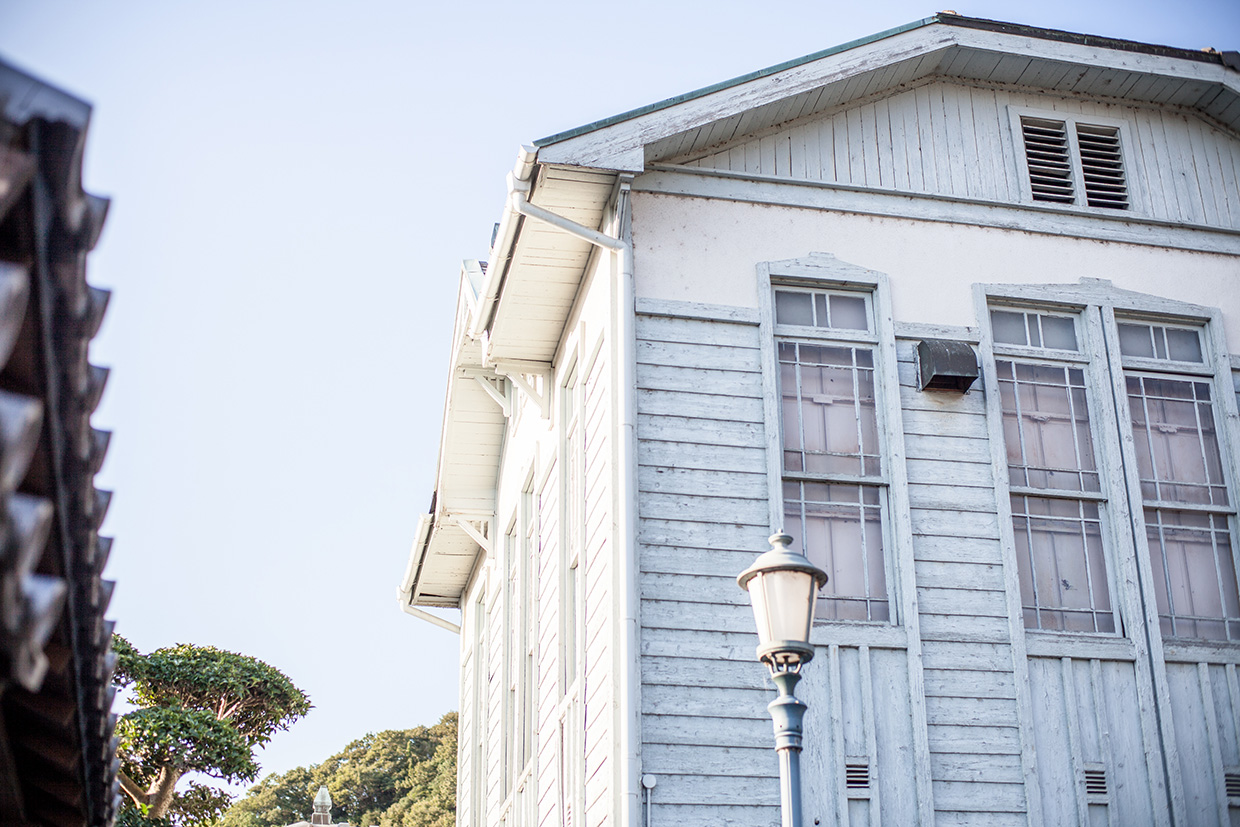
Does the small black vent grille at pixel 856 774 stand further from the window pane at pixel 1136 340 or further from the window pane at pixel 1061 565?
the window pane at pixel 1136 340

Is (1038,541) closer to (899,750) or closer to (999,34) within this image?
(899,750)

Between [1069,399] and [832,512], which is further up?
[1069,399]

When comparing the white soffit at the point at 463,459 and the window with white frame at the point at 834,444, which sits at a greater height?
the white soffit at the point at 463,459

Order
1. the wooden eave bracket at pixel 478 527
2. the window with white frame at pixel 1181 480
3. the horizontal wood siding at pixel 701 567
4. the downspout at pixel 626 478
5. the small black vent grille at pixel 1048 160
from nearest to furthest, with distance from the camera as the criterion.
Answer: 1. the downspout at pixel 626 478
2. the horizontal wood siding at pixel 701 567
3. the window with white frame at pixel 1181 480
4. the small black vent grille at pixel 1048 160
5. the wooden eave bracket at pixel 478 527

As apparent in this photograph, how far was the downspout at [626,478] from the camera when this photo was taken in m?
8.39

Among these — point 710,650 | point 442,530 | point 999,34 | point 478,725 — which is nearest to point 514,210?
point 710,650

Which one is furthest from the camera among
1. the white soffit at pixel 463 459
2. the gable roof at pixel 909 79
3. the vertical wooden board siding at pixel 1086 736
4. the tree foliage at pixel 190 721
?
the tree foliage at pixel 190 721

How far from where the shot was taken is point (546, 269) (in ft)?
36.6

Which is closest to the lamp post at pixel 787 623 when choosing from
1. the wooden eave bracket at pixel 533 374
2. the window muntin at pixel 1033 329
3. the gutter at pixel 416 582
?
the window muntin at pixel 1033 329

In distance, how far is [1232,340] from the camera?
10.8m

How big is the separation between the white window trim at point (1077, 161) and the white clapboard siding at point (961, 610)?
1.91 m

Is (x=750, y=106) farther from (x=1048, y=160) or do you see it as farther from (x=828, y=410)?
(x=1048, y=160)

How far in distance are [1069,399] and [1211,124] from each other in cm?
316

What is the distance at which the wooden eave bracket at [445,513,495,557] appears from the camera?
1608 centimetres
